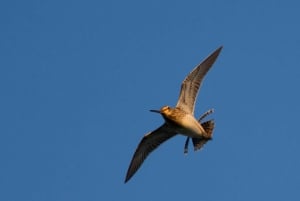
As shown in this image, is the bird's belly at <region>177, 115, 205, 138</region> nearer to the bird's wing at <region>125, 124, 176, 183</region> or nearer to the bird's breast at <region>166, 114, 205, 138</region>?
the bird's breast at <region>166, 114, 205, 138</region>

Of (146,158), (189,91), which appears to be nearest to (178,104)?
(189,91)

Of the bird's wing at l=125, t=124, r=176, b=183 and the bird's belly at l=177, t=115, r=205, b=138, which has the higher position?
the bird's wing at l=125, t=124, r=176, b=183

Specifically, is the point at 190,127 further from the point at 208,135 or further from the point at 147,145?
the point at 147,145

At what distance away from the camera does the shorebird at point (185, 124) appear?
70.6ft

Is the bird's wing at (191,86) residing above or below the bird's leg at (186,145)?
above

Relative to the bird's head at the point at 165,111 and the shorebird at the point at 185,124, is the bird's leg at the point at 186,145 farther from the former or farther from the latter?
the bird's head at the point at 165,111

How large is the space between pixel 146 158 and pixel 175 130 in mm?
1811

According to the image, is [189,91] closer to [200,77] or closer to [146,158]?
[200,77]

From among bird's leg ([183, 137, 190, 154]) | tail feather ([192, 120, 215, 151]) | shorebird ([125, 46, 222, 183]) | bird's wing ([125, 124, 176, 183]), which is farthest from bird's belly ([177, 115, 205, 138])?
bird's wing ([125, 124, 176, 183])

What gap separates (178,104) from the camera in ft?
72.7

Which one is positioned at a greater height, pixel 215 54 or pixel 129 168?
pixel 215 54

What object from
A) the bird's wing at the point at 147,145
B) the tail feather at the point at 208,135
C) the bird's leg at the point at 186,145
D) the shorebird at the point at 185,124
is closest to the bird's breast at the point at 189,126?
the shorebird at the point at 185,124

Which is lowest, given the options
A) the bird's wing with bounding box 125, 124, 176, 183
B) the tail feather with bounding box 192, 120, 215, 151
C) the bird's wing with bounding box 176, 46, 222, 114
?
the tail feather with bounding box 192, 120, 215, 151

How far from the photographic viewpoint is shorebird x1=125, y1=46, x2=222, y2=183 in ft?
70.6
